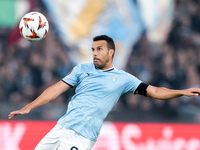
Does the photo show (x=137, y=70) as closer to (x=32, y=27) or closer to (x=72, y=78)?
(x=32, y=27)

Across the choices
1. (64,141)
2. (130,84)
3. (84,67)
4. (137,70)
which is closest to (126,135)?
(137,70)

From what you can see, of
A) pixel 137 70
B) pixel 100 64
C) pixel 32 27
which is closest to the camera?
pixel 100 64

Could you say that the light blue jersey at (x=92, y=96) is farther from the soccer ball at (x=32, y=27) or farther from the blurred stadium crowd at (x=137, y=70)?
the blurred stadium crowd at (x=137, y=70)

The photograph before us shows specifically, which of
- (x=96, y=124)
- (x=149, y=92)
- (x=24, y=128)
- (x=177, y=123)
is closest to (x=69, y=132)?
(x=96, y=124)

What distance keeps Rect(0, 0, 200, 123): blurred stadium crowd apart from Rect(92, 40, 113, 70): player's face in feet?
13.7

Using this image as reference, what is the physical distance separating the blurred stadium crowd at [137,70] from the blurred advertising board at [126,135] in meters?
0.37

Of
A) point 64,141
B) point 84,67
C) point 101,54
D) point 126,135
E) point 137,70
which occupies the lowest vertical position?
point 126,135

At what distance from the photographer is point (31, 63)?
460 inches

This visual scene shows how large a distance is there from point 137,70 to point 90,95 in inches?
260

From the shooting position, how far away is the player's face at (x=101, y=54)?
568 cm

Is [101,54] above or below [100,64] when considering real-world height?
above

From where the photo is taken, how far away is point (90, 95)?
18.4ft

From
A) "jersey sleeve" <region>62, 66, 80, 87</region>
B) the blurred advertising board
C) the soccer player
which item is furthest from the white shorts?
the blurred advertising board

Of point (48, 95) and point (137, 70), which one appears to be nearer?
point (48, 95)
